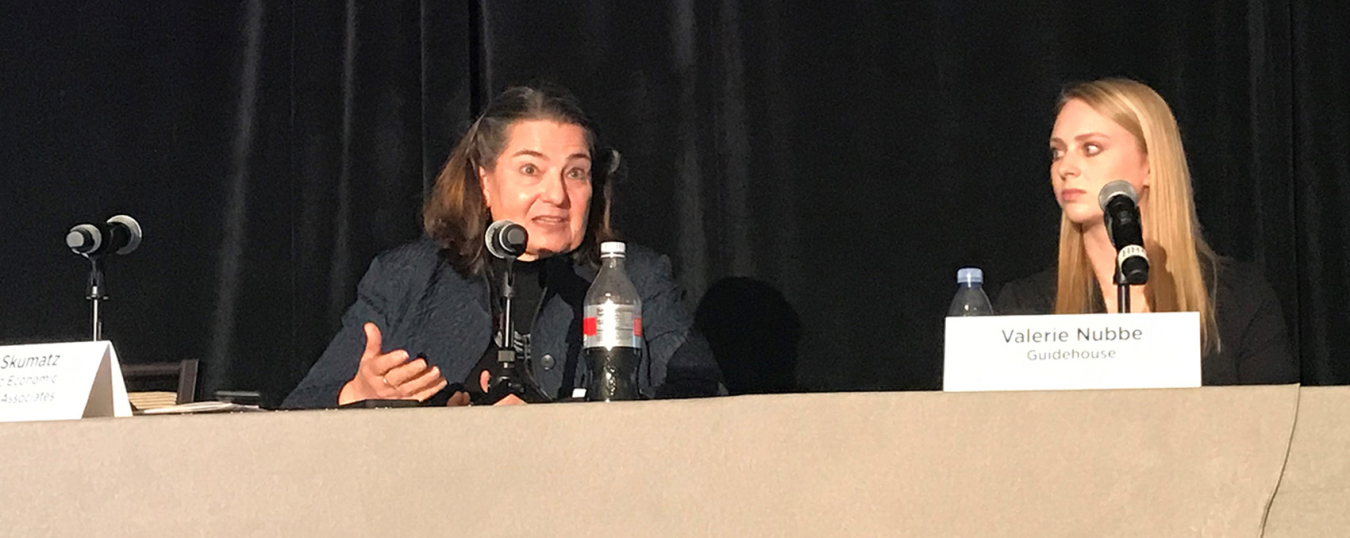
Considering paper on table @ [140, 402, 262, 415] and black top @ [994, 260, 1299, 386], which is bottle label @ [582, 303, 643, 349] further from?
black top @ [994, 260, 1299, 386]

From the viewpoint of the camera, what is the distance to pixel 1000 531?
1040mm

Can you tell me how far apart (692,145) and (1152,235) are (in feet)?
3.62

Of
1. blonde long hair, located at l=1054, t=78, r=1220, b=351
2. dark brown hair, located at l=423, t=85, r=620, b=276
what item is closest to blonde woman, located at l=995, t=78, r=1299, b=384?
Result: blonde long hair, located at l=1054, t=78, r=1220, b=351

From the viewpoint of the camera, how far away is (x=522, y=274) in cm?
234

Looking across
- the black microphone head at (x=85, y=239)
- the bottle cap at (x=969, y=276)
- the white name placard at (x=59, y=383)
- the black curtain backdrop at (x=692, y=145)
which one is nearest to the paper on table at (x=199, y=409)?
the white name placard at (x=59, y=383)

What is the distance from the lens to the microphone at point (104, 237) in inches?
73.1

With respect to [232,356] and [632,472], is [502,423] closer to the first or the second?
[632,472]

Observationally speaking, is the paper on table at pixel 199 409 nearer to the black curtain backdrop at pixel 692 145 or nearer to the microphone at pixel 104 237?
the microphone at pixel 104 237

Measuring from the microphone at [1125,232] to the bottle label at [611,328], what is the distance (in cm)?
60

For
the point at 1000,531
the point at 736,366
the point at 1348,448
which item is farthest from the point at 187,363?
the point at 1348,448

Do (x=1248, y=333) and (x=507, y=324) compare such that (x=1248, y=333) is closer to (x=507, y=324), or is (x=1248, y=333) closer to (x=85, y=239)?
(x=507, y=324)

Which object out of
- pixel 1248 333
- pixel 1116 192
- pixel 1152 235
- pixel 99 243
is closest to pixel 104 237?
pixel 99 243

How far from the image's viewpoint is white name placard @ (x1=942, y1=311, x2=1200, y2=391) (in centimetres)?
116

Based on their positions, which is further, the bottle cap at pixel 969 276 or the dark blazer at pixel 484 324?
the dark blazer at pixel 484 324
